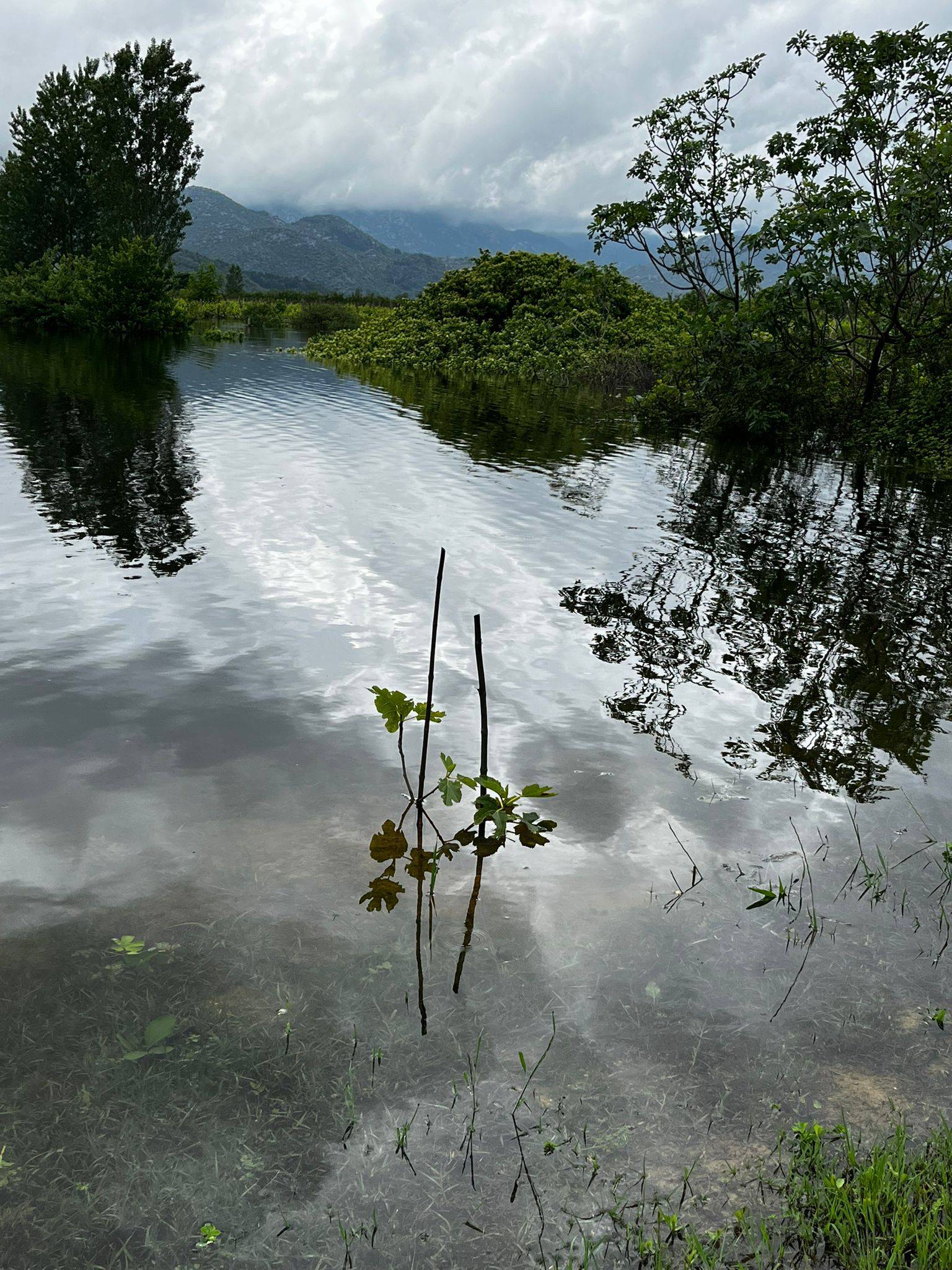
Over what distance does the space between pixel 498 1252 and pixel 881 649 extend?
7689 mm

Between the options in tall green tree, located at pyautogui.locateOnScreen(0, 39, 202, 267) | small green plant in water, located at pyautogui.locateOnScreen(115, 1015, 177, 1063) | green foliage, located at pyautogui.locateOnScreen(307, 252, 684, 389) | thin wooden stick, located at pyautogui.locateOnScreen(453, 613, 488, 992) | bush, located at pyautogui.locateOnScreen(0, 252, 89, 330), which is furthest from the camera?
tall green tree, located at pyautogui.locateOnScreen(0, 39, 202, 267)

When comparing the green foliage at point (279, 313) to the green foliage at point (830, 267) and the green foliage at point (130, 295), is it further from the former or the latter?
the green foliage at point (830, 267)

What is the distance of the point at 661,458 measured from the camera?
20.0 metres

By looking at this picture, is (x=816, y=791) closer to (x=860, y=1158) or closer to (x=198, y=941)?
(x=860, y=1158)

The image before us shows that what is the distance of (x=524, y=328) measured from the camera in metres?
39.9

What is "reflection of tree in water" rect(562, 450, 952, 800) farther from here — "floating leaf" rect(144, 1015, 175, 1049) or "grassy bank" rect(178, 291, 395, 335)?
"grassy bank" rect(178, 291, 395, 335)

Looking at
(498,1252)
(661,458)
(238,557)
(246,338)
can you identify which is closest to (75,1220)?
(498,1252)

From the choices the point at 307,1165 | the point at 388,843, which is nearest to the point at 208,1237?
the point at 307,1165

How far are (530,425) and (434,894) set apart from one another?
66.8 feet

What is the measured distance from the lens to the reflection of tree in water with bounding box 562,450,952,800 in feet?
22.3

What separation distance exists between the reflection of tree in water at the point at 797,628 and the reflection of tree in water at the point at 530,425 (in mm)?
2916

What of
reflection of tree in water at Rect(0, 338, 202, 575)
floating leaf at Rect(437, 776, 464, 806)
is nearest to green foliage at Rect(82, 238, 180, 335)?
reflection of tree in water at Rect(0, 338, 202, 575)

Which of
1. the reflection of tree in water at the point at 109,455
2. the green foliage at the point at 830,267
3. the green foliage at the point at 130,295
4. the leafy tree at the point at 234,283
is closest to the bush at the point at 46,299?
the green foliage at the point at 130,295

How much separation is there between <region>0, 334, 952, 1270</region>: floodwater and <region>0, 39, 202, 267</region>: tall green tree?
171 ft
